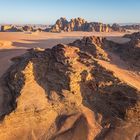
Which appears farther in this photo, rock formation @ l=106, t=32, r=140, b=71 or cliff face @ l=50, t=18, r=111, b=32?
cliff face @ l=50, t=18, r=111, b=32

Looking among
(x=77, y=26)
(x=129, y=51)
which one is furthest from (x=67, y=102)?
(x=77, y=26)

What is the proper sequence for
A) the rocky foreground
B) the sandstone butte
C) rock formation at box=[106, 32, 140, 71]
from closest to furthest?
1. the rocky foreground
2. rock formation at box=[106, 32, 140, 71]
3. the sandstone butte

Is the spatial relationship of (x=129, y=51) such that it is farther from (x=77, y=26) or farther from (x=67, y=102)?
(x=77, y=26)

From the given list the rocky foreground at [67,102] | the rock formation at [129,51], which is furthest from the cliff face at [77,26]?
the rocky foreground at [67,102]

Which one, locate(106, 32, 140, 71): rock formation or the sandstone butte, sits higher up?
locate(106, 32, 140, 71): rock formation

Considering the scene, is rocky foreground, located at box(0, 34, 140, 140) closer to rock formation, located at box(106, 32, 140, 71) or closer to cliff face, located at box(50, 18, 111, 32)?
rock formation, located at box(106, 32, 140, 71)

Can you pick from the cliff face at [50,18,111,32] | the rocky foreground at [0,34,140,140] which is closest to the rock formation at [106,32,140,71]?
the rocky foreground at [0,34,140,140]
